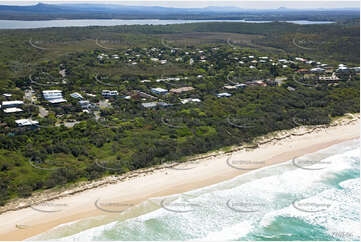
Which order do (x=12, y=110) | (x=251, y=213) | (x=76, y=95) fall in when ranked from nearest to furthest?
(x=251, y=213), (x=12, y=110), (x=76, y=95)

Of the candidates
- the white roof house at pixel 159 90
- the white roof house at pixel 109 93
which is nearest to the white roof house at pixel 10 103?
the white roof house at pixel 109 93

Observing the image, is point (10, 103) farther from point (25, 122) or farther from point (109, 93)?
point (109, 93)

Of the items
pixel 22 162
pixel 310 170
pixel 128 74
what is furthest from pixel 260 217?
pixel 128 74

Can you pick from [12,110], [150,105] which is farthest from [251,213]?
[12,110]

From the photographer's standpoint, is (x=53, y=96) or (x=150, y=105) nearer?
(x=150, y=105)

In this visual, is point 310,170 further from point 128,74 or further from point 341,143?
point 128,74

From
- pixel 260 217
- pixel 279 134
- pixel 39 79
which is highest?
pixel 39 79

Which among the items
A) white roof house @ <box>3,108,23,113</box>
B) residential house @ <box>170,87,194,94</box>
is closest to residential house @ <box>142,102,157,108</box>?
residential house @ <box>170,87,194,94</box>
